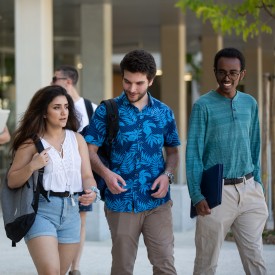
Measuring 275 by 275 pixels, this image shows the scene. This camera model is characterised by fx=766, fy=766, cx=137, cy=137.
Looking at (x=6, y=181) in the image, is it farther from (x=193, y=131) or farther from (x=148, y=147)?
(x=193, y=131)

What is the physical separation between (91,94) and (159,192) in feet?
35.9

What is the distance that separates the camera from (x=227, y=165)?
528cm

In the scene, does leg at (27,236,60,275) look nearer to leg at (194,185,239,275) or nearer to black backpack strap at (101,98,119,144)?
black backpack strap at (101,98,119,144)

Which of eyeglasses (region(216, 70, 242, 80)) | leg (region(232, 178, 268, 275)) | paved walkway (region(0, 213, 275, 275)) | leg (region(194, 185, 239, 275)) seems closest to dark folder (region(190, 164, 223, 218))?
leg (region(194, 185, 239, 275))

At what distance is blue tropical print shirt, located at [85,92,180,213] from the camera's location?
5.07m

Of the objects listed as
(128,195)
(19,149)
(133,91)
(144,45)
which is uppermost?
(144,45)

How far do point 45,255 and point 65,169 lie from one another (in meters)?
0.61

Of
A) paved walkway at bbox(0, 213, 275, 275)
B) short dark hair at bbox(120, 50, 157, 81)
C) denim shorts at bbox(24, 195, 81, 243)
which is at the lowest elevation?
paved walkway at bbox(0, 213, 275, 275)

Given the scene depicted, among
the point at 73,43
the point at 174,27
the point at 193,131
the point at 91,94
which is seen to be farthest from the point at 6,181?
the point at 73,43

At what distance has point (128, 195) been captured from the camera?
507 centimetres

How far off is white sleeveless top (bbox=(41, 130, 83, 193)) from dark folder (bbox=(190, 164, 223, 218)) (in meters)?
0.85

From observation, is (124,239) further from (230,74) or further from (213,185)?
(230,74)

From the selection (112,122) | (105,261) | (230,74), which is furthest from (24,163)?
(105,261)

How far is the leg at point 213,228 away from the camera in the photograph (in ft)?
17.4
